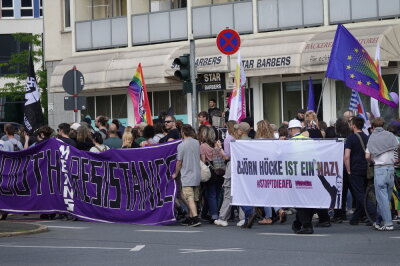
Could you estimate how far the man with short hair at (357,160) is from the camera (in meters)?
18.8

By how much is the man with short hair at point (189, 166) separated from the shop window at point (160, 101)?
21173 millimetres

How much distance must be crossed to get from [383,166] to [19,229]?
5.81 m

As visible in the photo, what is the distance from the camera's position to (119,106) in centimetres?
4228

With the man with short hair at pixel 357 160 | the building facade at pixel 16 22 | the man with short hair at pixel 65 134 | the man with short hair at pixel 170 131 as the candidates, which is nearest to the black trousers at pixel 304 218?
the man with short hair at pixel 357 160

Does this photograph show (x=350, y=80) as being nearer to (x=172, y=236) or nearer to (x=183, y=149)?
(x=183, y=149)

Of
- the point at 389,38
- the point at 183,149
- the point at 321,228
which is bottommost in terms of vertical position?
the point at 321,228

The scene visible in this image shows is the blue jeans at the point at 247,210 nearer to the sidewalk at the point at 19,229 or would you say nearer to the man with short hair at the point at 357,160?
the man with short hair at the point at 357,160

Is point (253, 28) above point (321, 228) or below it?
above

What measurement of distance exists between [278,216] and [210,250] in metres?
5.45

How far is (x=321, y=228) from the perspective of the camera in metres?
18.6

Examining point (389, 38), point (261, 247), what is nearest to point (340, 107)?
point (389, 38)

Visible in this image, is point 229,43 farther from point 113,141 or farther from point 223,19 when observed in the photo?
point 223,19

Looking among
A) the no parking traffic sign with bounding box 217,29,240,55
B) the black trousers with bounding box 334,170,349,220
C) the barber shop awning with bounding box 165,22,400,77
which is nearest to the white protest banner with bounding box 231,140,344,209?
the black trousers with bounding box 334,170,349,220

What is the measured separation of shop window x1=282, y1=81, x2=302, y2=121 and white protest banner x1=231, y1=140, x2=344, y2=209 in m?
18.2
